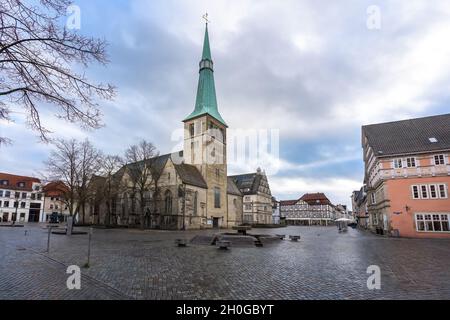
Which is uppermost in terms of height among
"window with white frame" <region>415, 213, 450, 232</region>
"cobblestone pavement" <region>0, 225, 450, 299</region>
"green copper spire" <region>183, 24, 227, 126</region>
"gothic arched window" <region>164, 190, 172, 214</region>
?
"green copper spire" <region>183, 24, 227, 126</region>

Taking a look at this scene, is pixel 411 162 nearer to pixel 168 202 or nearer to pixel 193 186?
pixel 193 186

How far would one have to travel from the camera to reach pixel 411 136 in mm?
32156

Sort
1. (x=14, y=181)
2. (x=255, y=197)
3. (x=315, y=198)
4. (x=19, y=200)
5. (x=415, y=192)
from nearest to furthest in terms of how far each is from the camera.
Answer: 1. (x=415, y=192)
2. (x=19, y=200)
3. (x=14, y=181)
4. (x=255, y=197)
5. (x=315, y=198)

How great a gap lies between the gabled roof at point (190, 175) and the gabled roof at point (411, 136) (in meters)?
30.3

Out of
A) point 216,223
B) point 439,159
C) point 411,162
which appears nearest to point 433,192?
point 439,159

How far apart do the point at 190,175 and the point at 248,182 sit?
33.1 metres

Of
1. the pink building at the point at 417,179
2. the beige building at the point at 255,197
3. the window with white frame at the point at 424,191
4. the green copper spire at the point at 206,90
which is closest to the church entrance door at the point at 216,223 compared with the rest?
the beige building at the point at 255,197

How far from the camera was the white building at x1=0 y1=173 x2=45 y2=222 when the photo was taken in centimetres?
6925

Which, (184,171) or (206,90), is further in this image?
(206,90)

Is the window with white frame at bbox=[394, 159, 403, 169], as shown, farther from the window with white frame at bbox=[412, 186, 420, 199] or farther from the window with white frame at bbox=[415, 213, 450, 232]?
the window with white frame at bbox=[415, 213, 450, 232]

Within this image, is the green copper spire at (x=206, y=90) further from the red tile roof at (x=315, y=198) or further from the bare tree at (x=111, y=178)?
the red tile roof at (x=315, y=198)

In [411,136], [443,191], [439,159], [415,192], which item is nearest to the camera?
[443,191]

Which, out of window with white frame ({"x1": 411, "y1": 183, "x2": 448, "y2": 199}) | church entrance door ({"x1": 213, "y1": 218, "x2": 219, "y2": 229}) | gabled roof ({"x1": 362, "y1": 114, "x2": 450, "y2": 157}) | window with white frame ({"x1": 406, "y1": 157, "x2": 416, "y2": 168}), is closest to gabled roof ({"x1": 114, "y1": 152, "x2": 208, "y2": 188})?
church entrance door ({"x1": 213, "y1": 218, "x2": 219, "y2": 229})
